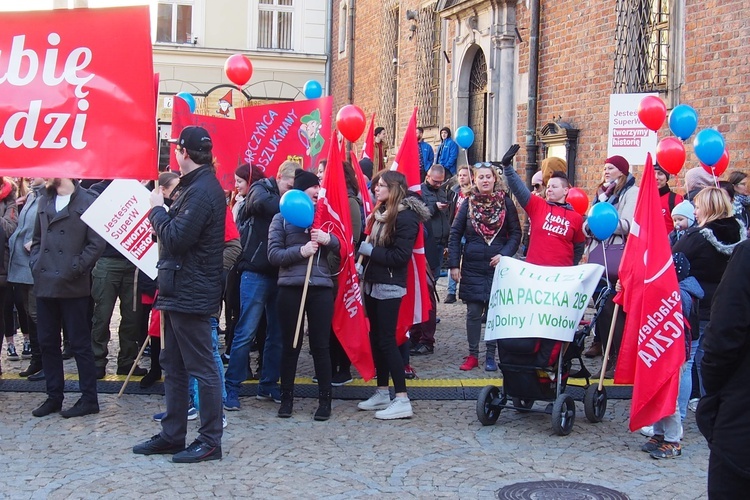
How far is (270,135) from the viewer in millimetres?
10102

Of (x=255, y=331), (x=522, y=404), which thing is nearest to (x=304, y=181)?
(x=255, y=331)

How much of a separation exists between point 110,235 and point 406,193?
221 cm

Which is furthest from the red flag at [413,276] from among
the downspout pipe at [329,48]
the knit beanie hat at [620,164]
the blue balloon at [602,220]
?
the downspout pipe at [329,48]

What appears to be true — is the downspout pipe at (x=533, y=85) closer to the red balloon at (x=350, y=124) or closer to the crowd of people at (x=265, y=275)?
the crowd of people at (x=265, y=275)

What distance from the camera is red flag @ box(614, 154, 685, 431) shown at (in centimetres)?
619

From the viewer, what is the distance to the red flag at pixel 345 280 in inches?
282

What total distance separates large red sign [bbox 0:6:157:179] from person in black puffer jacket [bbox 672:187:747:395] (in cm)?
367

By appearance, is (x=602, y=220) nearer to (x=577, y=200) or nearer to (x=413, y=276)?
(x=413, y=276)

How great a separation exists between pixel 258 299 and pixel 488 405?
75.8 inches

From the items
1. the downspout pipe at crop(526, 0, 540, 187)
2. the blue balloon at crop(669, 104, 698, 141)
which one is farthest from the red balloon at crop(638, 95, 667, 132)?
the downspout pipe at crop(526, 0, 540, 187)

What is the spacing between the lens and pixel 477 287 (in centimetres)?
845

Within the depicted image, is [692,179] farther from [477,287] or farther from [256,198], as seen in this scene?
[256,198]

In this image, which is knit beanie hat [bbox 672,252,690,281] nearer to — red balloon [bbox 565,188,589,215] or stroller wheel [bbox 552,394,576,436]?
stroller wheel [bbox 552,394,576,436]

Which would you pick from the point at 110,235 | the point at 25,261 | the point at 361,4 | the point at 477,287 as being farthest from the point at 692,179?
the point at 361,4
